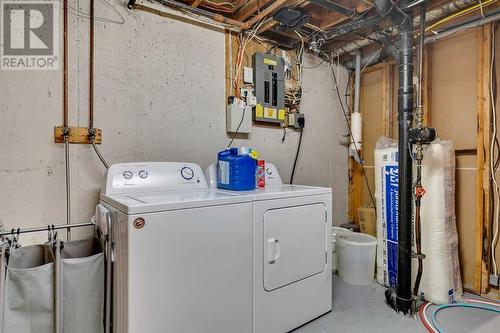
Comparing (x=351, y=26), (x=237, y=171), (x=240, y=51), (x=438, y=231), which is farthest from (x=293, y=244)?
(x=351, y=26)

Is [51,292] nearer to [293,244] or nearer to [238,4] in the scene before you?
[293,244]

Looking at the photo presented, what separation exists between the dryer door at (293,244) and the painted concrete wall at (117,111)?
2.87ft

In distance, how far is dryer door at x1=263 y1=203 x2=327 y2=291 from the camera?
1.66 metres

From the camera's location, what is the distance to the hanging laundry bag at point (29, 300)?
4.07 ft

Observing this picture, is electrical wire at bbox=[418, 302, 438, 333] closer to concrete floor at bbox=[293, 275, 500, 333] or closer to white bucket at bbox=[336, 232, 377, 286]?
concrete floor at bbox=[293, 275, 500, 333]

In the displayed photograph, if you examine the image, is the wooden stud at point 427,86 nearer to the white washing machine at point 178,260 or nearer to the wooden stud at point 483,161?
the wooden stud at point 483,161

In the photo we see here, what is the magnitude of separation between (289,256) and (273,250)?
141mm

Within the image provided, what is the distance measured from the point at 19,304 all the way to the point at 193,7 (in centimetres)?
212

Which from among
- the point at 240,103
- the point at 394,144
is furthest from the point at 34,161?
the point at 394,144

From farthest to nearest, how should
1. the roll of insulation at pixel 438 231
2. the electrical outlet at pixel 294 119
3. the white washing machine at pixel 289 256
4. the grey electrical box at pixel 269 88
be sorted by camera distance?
the electrical outlet at pixel 294 119
the grey electrical box at pixel 269 88
the roll of insulation at pixel 438 231
the white washing machine at pixel 289 256

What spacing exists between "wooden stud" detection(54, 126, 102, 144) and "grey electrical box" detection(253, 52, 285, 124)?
1.26 metres

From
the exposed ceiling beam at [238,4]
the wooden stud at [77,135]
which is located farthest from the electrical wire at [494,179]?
the wooden stud at [77,135]

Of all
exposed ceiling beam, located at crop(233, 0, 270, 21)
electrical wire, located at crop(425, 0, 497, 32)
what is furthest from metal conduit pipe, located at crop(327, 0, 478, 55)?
exposed ceiling beam, located at crop(233, 0, 270, 21)

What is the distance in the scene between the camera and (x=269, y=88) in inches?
100
